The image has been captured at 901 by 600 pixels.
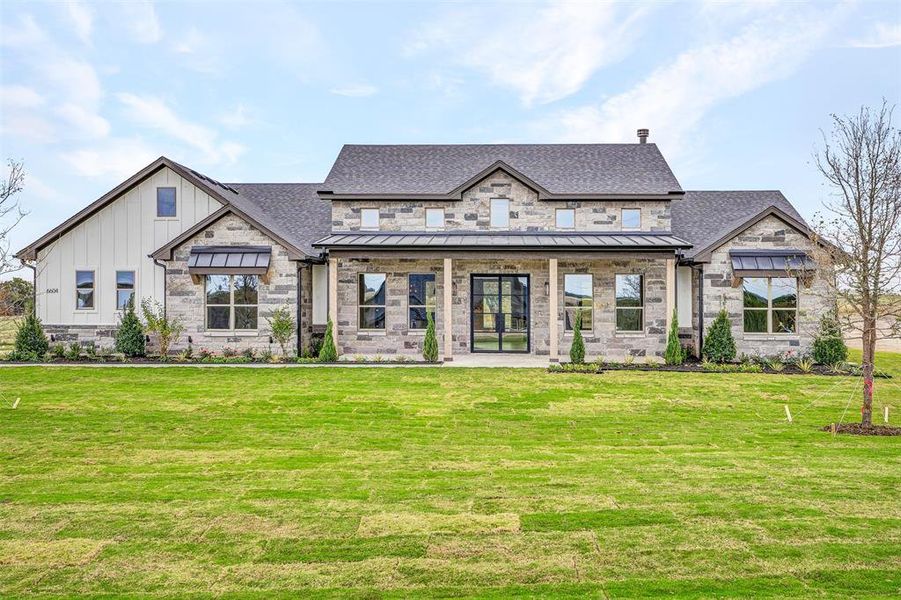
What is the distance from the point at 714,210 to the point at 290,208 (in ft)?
54.3

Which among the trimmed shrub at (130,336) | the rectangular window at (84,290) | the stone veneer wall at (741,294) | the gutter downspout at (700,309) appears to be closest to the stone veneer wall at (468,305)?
the gutter downspout at (700,309)

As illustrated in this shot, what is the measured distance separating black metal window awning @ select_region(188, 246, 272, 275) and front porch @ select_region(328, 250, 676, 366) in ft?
8.27

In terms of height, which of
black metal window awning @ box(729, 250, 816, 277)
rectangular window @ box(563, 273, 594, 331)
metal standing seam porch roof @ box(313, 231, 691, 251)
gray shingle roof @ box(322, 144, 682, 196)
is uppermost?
gray shingle roof @ box(322, 144, 682, 196)

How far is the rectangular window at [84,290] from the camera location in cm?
1811

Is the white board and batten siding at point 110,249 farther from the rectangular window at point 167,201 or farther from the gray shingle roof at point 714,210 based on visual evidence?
the gray shingle roof at point 714,210

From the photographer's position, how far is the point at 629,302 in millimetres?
18062

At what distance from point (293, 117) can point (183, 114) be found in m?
4.99

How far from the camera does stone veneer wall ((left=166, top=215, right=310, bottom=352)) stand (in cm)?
1748

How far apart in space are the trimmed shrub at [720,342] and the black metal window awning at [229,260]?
46.0 ft

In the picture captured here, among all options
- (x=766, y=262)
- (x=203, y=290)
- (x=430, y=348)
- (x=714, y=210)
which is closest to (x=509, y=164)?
(x=430, y=348)

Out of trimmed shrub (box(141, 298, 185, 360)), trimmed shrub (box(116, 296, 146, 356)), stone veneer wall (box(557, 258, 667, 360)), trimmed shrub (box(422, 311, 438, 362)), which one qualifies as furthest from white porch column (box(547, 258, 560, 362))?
trimmed shrub (box(116, 296, 146, 356))

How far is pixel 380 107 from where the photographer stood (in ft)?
97.3

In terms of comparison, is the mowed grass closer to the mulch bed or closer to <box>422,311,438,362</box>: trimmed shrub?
the mulch bed

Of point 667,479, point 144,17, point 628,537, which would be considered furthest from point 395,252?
point 628,537
